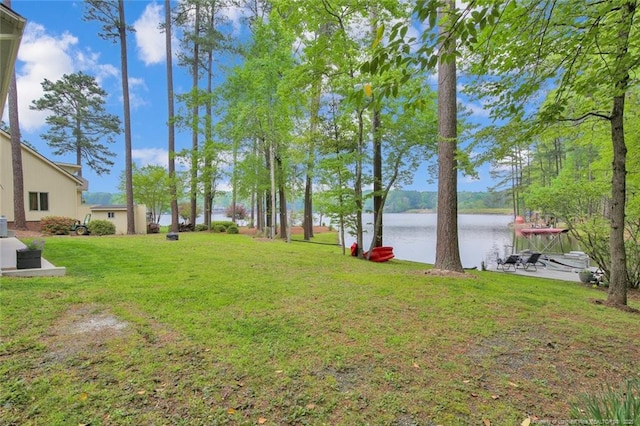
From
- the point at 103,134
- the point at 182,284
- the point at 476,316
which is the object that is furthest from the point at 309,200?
the point at 103,134

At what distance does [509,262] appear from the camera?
36.3 feet

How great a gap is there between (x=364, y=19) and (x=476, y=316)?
845 cm

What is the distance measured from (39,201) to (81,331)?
737 inches

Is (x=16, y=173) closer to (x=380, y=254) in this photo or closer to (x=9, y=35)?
(x=9, y=35)

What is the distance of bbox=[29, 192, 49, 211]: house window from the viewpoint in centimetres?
1642

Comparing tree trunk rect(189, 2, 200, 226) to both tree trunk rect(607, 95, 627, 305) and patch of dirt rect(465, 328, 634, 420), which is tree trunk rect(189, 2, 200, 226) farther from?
patch of dirt rect(465, 328, 634, 420)

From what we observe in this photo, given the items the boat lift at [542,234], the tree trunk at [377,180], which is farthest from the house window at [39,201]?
the boat lift at [542,234]

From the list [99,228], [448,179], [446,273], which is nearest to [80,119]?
[99,228]

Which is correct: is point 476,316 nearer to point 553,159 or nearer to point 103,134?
point 103,134

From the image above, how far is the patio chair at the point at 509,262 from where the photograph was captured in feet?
36.3

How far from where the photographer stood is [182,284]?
5.11m

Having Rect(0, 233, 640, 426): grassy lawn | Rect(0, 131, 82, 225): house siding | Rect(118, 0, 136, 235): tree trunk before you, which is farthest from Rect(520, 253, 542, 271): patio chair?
Rect(0, 131, 82, 225): house siding

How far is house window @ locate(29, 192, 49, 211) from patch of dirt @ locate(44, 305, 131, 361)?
58.0ft

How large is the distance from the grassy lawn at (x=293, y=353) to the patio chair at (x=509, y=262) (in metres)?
6.20
